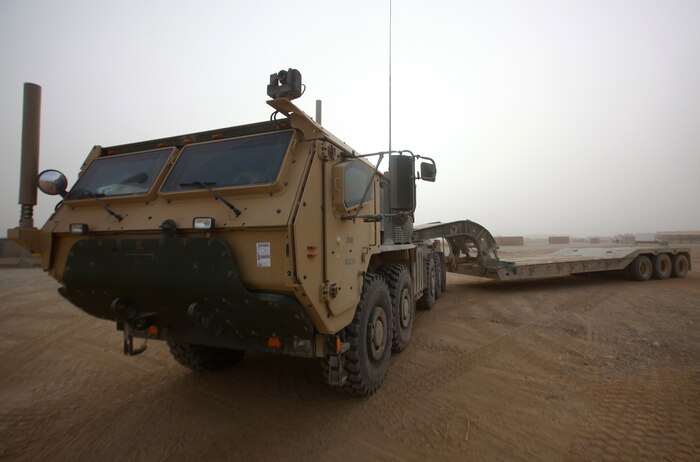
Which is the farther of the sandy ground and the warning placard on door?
the sandy ground

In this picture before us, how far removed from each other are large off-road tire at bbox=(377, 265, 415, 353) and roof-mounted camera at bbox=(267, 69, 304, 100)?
2.61m

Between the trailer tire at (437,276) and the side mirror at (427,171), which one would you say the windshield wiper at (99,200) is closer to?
the side mirror at (427,171)

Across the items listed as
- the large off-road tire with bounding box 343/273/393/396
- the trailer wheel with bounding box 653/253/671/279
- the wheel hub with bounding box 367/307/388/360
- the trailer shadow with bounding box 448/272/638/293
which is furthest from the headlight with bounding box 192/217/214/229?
the trailer wheel with bounding box 653/253/671/279

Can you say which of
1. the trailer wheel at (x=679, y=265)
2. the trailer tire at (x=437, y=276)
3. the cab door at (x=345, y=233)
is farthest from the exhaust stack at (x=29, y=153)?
the trailer wheel at (x=679, y=265)

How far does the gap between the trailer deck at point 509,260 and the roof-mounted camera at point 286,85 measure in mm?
5442

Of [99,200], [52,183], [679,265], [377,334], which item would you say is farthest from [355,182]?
[679,265]

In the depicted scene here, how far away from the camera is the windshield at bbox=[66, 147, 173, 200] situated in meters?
3.38

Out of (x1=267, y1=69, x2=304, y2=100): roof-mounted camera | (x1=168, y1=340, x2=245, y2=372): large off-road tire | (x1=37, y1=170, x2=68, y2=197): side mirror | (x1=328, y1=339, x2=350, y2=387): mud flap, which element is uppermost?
(x1=267, y1=69, x2=304, y2=100): roof-mounted camera

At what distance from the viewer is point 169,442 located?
3.04m

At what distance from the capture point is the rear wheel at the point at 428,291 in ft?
25.5

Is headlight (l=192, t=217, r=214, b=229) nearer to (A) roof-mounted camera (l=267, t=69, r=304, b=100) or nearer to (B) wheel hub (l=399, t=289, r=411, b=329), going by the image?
(A) roof-mounted camera (l=267, t=69, r=304, b=100)

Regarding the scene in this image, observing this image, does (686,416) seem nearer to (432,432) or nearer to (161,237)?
(432,432)

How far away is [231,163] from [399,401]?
2.79 m

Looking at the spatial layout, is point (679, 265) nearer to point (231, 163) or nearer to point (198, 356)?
point (198, 356)
